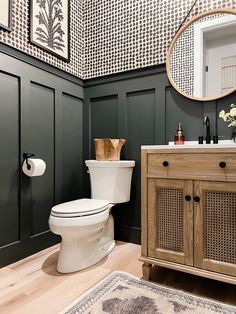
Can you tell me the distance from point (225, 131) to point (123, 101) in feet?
3.03

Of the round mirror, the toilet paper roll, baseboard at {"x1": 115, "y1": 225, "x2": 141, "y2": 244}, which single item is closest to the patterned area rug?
baseboard at {"x1": 115, "y1": 225, "x2": 141, "y2": 244}

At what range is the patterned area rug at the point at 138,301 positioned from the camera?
3.86ft

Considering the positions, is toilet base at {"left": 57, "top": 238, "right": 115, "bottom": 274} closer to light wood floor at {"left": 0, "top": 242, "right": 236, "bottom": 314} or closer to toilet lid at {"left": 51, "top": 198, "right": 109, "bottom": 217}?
light wood floor at {"left": 0, "top": 242, "right": 236, "bottom": 314}

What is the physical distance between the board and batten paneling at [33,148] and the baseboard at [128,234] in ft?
1.76

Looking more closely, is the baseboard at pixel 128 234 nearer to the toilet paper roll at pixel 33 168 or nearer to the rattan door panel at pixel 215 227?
the rattan door panel at pixel 215 227

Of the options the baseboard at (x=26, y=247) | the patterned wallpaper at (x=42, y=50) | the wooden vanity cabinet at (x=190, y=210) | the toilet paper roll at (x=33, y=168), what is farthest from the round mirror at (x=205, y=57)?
the baseboard at (x=26, y=247)

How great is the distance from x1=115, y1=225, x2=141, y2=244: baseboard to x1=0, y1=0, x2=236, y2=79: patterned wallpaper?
4.82 feet

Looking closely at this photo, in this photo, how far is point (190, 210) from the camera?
1373 mm

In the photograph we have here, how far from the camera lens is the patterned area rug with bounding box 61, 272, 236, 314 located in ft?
3.86

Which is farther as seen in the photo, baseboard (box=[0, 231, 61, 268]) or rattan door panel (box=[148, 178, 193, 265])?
baseboard (box=[0, 231, 61, 268])

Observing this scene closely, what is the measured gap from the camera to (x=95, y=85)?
92.8 inches

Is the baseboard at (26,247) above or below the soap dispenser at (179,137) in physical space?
below

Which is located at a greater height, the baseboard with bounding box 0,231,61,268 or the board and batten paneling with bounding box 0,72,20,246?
the board and batten paneling with bounding box 0,72,20,246

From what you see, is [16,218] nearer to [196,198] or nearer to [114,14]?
[196,198]
